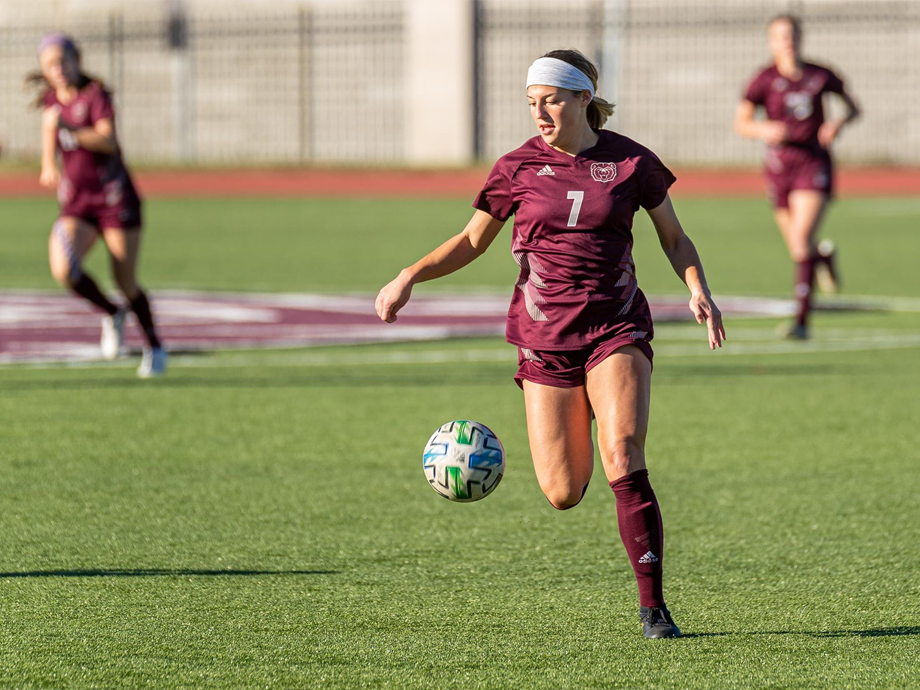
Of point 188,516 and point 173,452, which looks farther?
point 173,452

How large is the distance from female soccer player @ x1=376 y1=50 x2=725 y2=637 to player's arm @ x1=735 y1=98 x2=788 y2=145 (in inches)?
302

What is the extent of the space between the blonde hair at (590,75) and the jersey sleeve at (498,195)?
14.6 inches

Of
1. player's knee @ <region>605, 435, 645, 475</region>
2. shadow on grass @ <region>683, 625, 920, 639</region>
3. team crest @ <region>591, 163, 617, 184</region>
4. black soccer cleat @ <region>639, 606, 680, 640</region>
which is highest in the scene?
team crest @ <region>591, 163, 617, 184</region>

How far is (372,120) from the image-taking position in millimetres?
43281

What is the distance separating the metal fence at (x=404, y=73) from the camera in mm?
40344

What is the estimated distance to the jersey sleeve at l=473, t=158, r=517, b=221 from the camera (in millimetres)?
5742

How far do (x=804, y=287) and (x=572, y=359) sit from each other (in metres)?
7.93

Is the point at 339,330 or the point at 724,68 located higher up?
the point at 724,68

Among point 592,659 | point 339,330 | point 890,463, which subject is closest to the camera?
point 592,659

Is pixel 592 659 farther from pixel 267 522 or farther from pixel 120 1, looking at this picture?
pixel 120 1

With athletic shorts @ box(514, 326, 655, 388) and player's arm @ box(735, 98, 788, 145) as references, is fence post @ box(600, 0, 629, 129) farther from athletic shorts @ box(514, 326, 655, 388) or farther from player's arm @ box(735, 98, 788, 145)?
athletic shorts @ box(514, 326, 655, 388)

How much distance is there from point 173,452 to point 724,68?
34.9 metres

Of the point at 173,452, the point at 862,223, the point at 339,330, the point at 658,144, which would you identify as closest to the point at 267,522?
the point at 173,452

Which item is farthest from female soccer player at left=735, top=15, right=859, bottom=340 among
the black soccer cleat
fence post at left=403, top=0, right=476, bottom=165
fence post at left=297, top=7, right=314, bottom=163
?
fence post at left=297, top=7, right=314, bottom=163
